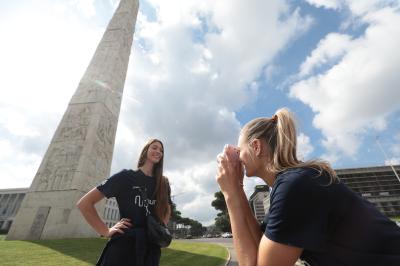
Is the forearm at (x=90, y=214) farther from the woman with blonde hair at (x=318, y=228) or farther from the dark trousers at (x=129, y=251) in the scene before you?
the woman with blonde hair at (x=318, y=228)

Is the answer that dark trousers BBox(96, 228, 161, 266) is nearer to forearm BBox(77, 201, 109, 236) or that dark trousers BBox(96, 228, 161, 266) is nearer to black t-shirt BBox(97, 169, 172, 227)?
black t-shirt BBox(97, 169, 172, 227)

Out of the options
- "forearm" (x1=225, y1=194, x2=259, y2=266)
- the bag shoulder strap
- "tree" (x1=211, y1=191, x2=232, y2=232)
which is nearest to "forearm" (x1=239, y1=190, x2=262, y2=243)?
"forearm" (x1=225, y1=194, x2=259, y2=266)

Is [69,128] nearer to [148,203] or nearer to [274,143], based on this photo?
[148,203]

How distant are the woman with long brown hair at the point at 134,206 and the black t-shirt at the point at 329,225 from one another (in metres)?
1.82

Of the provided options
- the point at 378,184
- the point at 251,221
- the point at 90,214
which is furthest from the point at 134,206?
the point at 378,184

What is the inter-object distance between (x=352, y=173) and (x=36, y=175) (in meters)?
74.6

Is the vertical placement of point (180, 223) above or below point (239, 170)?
above

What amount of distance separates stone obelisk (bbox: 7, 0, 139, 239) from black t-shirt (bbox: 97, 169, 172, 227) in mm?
11434

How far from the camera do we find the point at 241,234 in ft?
4.24

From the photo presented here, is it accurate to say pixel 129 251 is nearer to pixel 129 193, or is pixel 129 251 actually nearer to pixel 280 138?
pixel 129 193

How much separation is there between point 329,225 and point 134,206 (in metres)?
2.10

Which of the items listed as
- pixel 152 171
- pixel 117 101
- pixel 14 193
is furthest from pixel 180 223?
pixel 152 171

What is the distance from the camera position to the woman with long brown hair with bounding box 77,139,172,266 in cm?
236

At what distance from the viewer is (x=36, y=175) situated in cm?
1333
